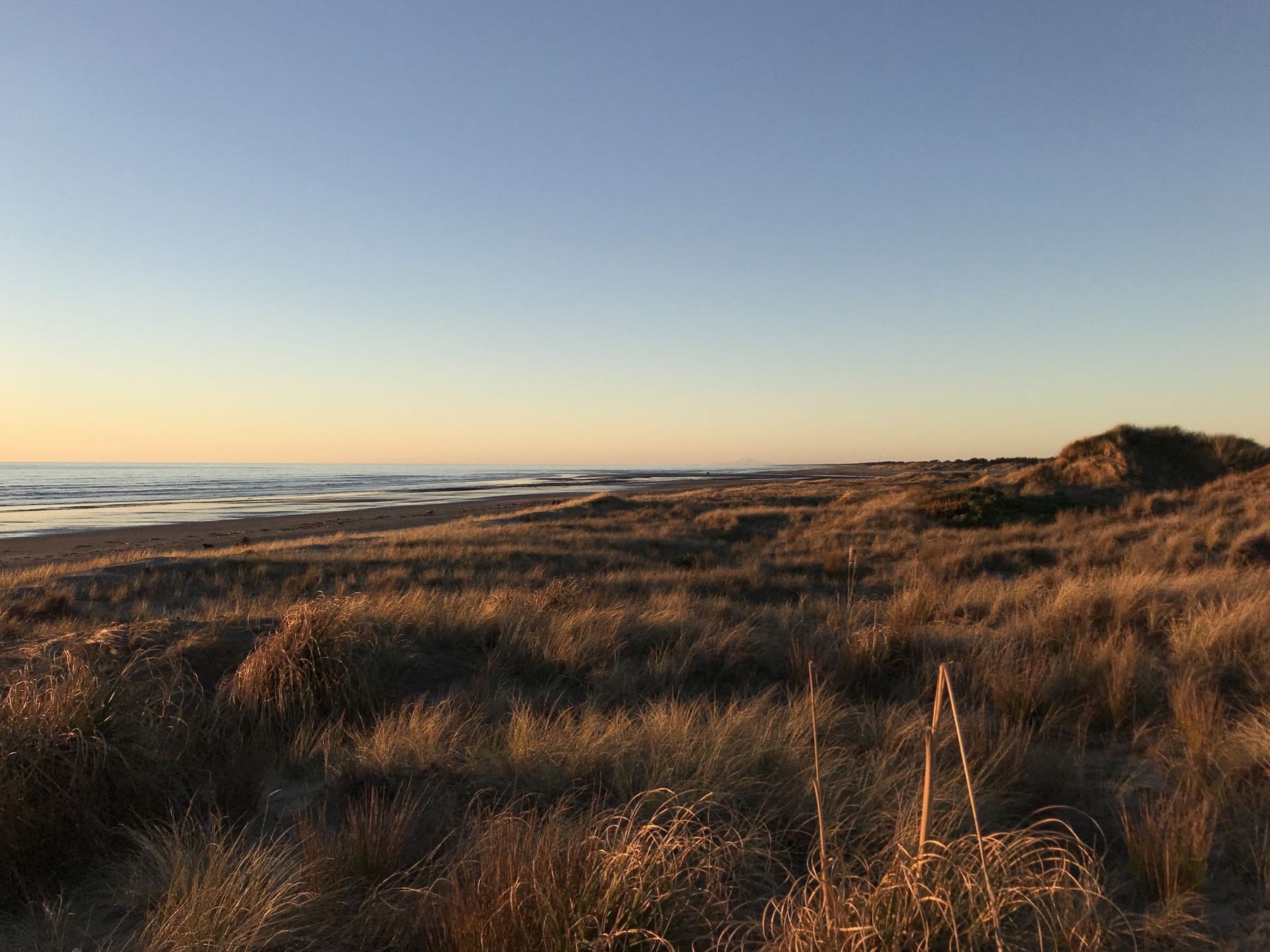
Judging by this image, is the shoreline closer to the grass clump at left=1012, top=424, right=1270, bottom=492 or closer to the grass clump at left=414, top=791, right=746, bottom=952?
the grass clump at left=414, top=791, right=746, bottom=952

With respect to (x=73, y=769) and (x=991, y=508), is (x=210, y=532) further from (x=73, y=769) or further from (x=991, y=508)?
(x=73, y=769)

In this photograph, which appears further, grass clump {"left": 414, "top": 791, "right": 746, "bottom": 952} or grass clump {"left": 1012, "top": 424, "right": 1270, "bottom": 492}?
grass clump {"left": 1012, "top": 424, "right": 1270, "bottom": 492}

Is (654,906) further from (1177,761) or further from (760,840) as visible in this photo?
(1177,761)

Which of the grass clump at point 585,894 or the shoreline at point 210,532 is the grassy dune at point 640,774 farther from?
the shoreline at point 210,532

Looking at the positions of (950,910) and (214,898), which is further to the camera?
(214,898)

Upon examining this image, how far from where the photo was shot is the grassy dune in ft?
9.04

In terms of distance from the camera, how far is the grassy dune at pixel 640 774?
2756mm

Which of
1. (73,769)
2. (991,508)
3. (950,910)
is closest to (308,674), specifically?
(73,769)

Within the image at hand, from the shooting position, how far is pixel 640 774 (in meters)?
4.14

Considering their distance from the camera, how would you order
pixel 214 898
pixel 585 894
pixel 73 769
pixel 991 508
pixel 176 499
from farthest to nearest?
pixel 176 499 → pixel 991 508 → pixel 73 769 → pixel 214 898 → pixel 585 894

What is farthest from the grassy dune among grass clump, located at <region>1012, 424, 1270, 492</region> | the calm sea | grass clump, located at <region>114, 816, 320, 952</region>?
the calm sea

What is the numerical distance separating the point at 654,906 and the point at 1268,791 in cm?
342

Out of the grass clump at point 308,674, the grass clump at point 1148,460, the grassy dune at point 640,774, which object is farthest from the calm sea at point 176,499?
the grass clump at point 1148,460

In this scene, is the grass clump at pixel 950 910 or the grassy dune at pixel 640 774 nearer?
the grass clump at pixel 950 910
